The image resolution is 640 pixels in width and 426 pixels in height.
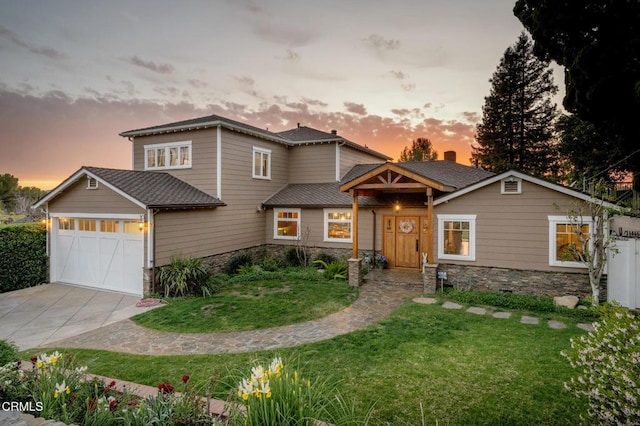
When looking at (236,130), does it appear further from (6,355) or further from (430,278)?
(6,355)

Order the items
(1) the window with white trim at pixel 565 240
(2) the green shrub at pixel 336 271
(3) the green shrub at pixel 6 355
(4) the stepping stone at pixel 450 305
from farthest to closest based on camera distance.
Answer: (2) the green shrub at pixel 336 271 → (1) the window with white trim at pixel 565 240 → (4) the stepping stone at pixel 450 305 → (3) the green shrub at pixel 6 355

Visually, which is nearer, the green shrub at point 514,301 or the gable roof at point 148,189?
the green shrub at point 514,301

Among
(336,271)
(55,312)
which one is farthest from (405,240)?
(55,312)

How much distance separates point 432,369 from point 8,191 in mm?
38126

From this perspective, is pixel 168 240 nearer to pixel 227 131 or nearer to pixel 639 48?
pixel 227 131

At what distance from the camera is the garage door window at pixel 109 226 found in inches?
439

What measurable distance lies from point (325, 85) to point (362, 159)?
510 centimetres

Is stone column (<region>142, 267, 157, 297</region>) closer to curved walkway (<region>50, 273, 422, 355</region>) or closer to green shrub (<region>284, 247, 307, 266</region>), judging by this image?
curved walkway (<region>50, 273, 422, 355</region>)

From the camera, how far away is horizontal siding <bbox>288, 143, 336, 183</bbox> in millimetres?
16734

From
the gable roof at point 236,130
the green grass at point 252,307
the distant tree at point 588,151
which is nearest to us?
the green grass at point 252,307

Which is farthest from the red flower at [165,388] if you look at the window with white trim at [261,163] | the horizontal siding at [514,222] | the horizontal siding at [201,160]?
the window with white trim at [261,163]

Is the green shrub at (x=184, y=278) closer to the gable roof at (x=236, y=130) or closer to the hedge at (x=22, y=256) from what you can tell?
the hedge at (x=22, y=256)

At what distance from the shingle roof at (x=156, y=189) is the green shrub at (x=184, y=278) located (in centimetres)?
200

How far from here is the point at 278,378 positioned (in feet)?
9.25
